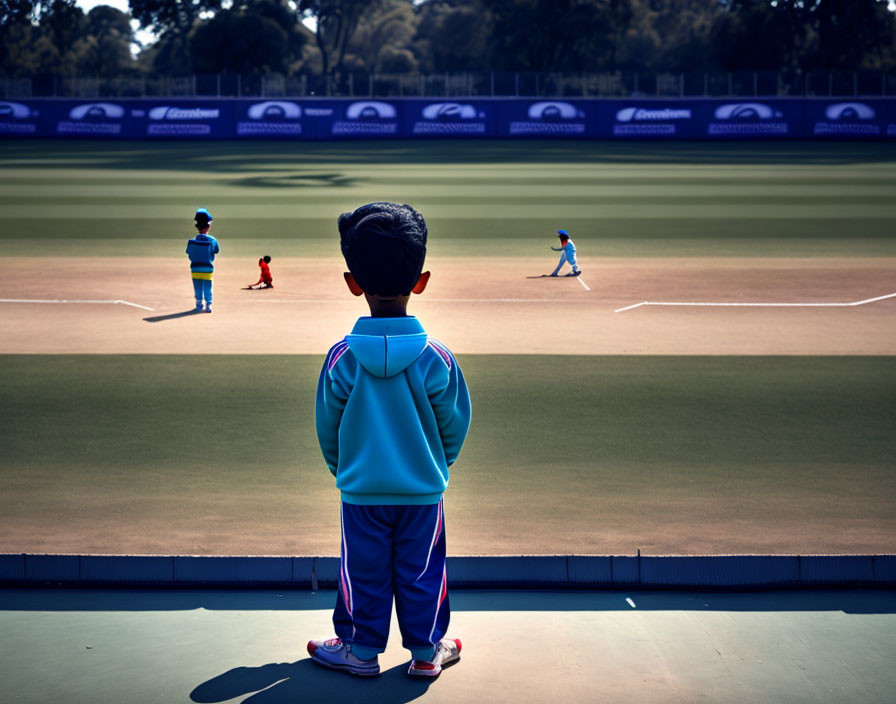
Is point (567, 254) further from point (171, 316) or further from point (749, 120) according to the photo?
point (749, 120)

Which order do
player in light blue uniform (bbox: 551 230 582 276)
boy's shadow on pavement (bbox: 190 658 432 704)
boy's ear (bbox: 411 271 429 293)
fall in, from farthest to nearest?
1. player in light blue uniform (bbox: 551 230 582 276)
2. boy's ear (bbox: 411 271 429 293)
3. boy's shadow on pavement (bbox: 190 658 432 704)

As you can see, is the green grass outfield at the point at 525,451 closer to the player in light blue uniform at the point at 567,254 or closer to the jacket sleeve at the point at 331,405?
the jacket sleeve at the point at 331,405

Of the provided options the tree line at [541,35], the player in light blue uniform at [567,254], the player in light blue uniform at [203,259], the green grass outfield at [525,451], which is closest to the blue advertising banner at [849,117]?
the tree line at [541,35]

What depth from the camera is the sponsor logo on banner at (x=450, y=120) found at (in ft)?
158

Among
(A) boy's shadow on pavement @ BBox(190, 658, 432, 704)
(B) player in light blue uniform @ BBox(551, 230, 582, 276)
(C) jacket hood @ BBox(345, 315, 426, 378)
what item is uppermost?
(C) jacket hood @ BBox(345, 315, 426, 378)

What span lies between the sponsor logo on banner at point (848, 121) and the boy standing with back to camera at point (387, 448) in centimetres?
4729

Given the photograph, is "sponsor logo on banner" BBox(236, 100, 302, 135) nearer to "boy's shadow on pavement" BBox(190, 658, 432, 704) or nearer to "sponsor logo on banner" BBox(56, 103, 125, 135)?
"sponsor logo on banner" BBox(56, 103, 125, 135)

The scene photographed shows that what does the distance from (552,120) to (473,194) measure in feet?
60.7

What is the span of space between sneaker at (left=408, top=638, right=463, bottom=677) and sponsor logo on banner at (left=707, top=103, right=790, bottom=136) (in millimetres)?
46204

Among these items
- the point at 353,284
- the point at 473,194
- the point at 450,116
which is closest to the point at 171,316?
the point at 353,284

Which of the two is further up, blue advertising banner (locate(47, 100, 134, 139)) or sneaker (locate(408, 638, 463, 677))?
blue advertising banner (locate(47, 100, 134, 139))

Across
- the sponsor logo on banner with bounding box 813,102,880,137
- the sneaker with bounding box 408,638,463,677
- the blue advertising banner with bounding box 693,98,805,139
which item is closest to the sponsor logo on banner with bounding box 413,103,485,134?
the blue advertising banner with bounding box 693,98,805,139

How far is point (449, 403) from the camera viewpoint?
3.76 metres

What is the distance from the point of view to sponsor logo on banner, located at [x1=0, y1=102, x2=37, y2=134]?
4816 cm
